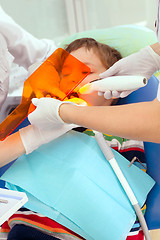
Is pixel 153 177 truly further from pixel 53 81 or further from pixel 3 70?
pixel 3 70

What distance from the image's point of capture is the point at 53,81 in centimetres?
109

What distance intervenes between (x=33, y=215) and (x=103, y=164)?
0.28 meters

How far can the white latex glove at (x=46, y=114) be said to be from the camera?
92cm

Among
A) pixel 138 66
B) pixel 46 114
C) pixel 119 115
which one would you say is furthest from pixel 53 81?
pixel 119 115

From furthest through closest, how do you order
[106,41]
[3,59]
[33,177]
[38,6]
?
[38,6]
[106,41]
[3,59]
[33,177]

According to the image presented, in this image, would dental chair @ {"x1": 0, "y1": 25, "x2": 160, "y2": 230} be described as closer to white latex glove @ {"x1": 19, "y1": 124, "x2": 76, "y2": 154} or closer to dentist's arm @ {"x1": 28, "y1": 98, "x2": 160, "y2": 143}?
white latex glove @ {"x1": 19, "y1": 124, "x2": 76, "y2": 154}

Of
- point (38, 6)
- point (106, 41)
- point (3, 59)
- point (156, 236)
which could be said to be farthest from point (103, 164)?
point (38, 6)

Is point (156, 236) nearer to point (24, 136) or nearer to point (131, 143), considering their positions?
point (131, 143)

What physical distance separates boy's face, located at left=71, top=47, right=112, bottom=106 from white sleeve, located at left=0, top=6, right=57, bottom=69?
29cm

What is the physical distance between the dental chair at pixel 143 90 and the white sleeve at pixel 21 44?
0.12 meters

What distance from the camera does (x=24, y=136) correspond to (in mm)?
1024

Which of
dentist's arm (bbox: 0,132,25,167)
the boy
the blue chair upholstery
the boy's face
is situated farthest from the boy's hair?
dentist's arm (bbox: 0,132,25,167)

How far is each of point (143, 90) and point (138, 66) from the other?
16cm

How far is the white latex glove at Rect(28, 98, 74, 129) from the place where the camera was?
0.92 metres
